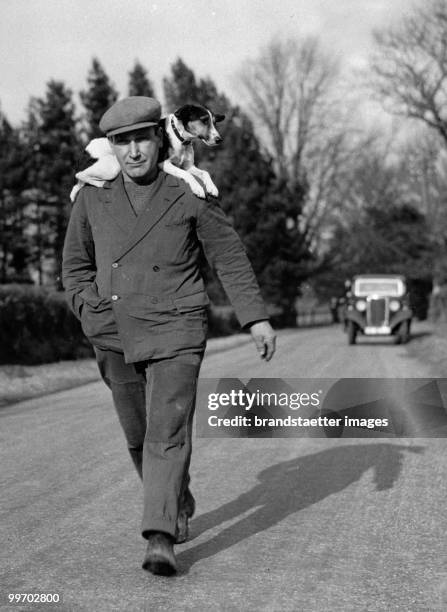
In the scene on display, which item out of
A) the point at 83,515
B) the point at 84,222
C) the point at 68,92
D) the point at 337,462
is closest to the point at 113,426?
the point at 337,462

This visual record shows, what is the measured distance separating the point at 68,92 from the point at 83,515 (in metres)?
48.2

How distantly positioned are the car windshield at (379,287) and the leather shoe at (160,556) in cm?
2187

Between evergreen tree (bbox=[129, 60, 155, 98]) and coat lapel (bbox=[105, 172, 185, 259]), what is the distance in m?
50.2

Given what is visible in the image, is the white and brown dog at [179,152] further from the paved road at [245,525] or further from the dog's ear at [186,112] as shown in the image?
the paved road at [245,525]

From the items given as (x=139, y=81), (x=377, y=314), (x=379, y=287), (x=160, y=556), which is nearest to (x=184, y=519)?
(x=160, y=556)

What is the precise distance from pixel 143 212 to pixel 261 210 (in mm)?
39219

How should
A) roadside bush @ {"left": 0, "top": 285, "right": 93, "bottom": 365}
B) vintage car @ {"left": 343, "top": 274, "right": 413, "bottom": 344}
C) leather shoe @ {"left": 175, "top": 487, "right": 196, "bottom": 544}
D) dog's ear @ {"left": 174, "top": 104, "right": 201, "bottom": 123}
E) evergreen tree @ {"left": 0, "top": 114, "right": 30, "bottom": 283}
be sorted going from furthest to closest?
evergreen tree @ {"left": 0, "top": 114, "right": 30, "bottom": 283}
vintage car @ {"left": 343, "top": 274, "right": 413, "bottom": 344}
roadside bush @ {"left": 0, "top": 285, "right": 93, "bottom": 365}
dog's ear @ {"left": 174, "top": 104, "right": 201, "bottom": 123}
leather shoe @ {"left": 175, "top": 487, "right": 196, "bottom": 544}

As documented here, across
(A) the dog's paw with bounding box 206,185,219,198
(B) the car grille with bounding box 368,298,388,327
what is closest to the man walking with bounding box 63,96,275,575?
(A) the dog's paw with bounding box 206,185,219,198

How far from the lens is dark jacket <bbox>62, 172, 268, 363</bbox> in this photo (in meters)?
3.88

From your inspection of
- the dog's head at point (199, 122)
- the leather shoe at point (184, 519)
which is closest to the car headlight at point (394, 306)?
the dog's head at point (199, 122)

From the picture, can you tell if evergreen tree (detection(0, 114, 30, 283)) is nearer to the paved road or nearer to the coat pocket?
the paved road

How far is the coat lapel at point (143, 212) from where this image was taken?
→ 3.91 metres

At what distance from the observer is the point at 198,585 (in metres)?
3.65

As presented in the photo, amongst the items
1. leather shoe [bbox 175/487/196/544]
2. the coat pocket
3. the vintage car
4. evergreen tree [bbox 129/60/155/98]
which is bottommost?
the vintage car
